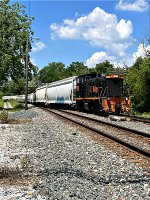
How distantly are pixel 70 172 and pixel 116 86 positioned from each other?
20025 millimetres

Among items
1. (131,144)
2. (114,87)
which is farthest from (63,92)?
(131,144)

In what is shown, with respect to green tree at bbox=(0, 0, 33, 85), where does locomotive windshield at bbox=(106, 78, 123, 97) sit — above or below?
below

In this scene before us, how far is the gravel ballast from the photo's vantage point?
6.37 meters

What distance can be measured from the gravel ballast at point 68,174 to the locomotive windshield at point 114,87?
15064 mm

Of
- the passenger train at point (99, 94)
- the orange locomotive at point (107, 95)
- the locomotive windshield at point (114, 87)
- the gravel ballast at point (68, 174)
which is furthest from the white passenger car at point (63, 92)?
the gravel ballast at point (68, 174)

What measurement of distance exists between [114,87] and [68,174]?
20.1 metres

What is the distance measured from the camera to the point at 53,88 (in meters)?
48.3

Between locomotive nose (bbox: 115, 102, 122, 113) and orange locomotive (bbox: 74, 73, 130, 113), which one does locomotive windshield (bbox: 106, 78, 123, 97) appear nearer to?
orange locomotive (bbox: 74, 73, 130, 113)

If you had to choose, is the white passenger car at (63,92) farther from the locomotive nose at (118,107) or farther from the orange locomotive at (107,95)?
the locomotive nose at (118,107)

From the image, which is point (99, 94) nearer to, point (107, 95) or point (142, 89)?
point (107, 95)

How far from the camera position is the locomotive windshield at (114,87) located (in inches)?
1069

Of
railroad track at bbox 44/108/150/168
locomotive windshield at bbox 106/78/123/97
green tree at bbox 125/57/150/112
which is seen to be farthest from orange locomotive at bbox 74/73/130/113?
railroad track at bbox 44/108/150/168

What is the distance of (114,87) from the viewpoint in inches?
1082

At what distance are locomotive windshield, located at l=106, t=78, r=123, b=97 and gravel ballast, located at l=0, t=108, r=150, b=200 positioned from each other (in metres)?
15.1
